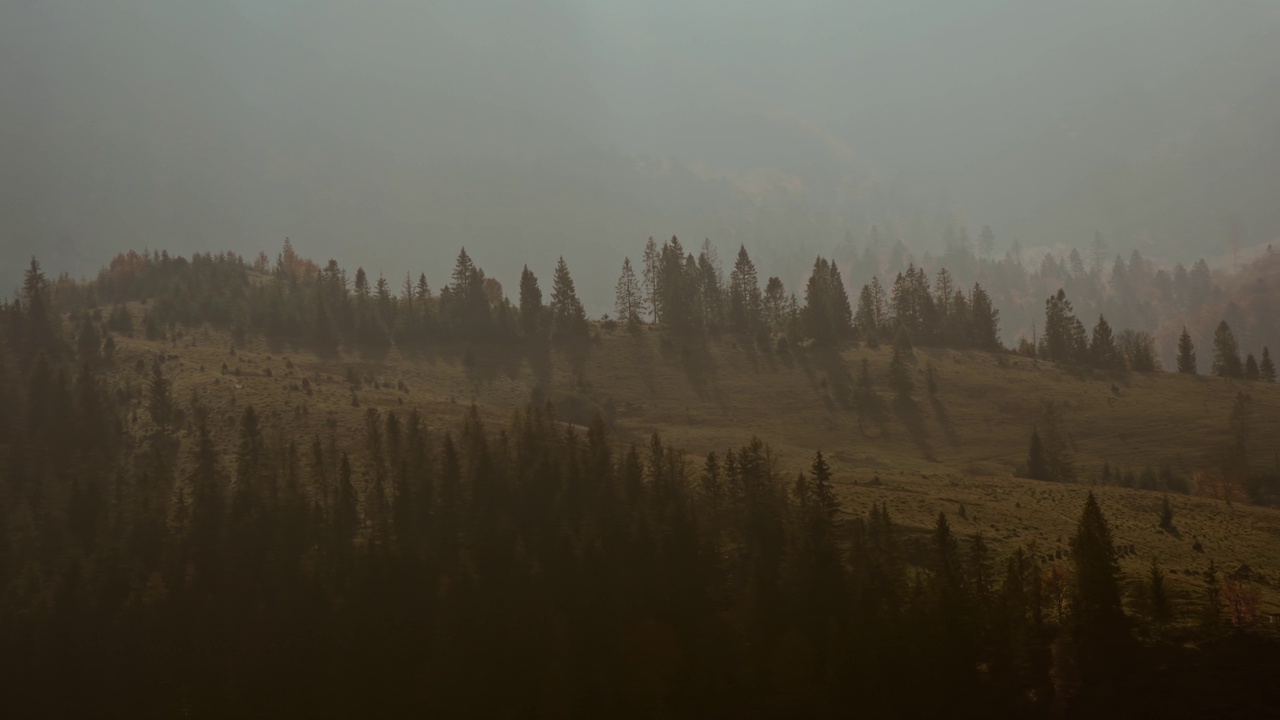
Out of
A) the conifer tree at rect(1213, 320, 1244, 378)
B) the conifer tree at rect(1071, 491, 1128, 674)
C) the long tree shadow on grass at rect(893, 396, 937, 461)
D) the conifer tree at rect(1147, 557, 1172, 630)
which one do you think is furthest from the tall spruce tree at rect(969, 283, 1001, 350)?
the conifer tree at rect(1147, 557, 1172, 630)

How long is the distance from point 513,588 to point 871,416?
266ft

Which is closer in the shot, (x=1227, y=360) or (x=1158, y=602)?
(x=1158, y=602)

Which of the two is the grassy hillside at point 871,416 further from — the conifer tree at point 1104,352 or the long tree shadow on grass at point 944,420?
the conifer tree at point 1104,352

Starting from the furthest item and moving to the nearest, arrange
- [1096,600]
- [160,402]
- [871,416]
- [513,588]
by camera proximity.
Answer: [871,416] < [160,402] < [513,588] < [1096,600]

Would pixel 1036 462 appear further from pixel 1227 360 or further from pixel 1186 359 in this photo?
pixel 1186 359

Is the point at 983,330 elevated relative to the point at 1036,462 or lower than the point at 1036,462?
elevated

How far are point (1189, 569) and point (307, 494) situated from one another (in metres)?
107

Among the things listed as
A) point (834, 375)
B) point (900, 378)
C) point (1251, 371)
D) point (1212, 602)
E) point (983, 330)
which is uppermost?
point (983, 330)

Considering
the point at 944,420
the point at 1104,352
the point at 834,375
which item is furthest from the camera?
the point at 1104,352

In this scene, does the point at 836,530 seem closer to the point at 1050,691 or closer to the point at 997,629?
the point at 997,629

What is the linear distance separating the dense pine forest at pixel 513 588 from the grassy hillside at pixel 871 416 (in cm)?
617

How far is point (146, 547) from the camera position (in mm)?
119375

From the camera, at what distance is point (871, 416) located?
165000mm

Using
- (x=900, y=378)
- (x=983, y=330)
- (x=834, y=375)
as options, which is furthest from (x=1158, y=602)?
(x=983, y=330)
